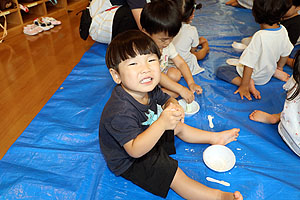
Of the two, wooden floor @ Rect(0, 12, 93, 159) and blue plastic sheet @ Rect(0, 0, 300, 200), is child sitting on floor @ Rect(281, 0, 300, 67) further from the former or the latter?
wooden floor @ Rect(0, 12, 93, 159)

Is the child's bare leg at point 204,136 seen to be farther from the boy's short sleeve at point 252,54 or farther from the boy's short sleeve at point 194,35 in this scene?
the boy's short sleeve at point 194,35

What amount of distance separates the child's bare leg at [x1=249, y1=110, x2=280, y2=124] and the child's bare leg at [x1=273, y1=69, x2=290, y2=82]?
16.2 inches

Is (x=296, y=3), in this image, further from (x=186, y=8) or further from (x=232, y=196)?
(x=232, y=196)

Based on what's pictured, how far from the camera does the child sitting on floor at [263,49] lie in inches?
44.8

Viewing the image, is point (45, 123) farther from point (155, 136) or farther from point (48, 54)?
point (48, 54)

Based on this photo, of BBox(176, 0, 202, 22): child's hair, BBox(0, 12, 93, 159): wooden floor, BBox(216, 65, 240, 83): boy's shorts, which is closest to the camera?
BBox(0, 12, 93, 159): wooden floor

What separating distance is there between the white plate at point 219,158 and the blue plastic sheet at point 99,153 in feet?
0.07

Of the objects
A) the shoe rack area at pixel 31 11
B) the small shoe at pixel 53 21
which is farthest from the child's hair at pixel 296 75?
the small shoe at pixel 53 21

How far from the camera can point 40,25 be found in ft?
7.90

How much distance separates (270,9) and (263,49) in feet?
0.64

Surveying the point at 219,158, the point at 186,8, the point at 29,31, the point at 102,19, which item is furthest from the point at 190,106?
the point at 29,31

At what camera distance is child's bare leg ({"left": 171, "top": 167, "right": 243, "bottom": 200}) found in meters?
0.75

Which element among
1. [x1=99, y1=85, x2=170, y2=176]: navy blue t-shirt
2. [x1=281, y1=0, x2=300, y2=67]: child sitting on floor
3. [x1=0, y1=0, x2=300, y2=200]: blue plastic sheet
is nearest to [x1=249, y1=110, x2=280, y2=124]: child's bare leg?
[x1=0, y1=0, x2=300, y2=200]: blue plastic sheet

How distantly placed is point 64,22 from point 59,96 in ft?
5.65
